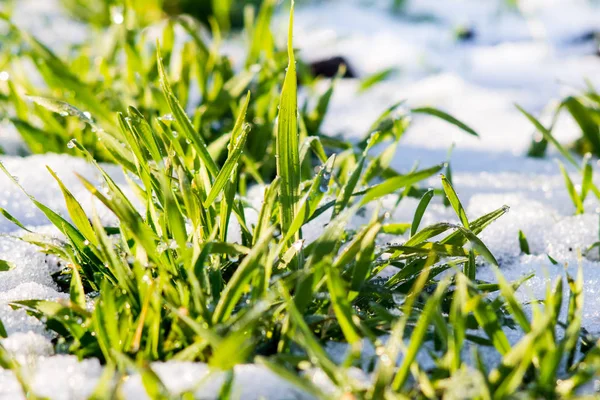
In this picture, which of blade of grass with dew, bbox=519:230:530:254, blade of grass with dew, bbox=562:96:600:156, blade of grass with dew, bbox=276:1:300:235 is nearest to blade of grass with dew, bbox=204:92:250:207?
blade of grass with dew, bbox=276:1:300:235

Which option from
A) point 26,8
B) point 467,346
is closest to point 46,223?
point 467,346

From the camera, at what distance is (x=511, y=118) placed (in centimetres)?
218

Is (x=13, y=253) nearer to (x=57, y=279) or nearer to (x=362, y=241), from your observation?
(x=57, y=279)

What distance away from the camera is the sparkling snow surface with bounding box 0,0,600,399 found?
84 cm

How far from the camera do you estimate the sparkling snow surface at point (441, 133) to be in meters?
0.84

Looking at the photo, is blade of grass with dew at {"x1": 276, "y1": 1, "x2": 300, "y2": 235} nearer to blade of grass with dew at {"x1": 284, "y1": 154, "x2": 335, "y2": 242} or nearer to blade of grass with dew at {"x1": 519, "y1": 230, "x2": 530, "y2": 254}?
blade of grass with dew at {"x1": 284, "y1": 154, "x2": 335, "y2": 242}

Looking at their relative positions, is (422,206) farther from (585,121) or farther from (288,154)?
(585,121)

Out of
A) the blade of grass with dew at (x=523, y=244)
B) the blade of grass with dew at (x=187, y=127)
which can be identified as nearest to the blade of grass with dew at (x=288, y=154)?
the blade of grass with dew at (x=187, y=127)

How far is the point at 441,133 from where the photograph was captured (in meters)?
2.06

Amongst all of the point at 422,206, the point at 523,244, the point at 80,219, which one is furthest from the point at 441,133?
the point at 80,219

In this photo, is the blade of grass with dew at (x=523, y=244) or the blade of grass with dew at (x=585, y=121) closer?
the blade of grass with dew at (x=523, y=244)

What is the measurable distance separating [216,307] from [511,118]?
5.39ft

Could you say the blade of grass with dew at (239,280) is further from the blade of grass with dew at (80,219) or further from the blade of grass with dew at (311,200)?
the blade of grass with dew at (80,219)

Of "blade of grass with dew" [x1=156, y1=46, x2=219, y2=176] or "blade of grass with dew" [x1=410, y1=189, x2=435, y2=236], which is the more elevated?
"blade of grass with dew" [x1=156, y1=46, x2=219, y2=176]
